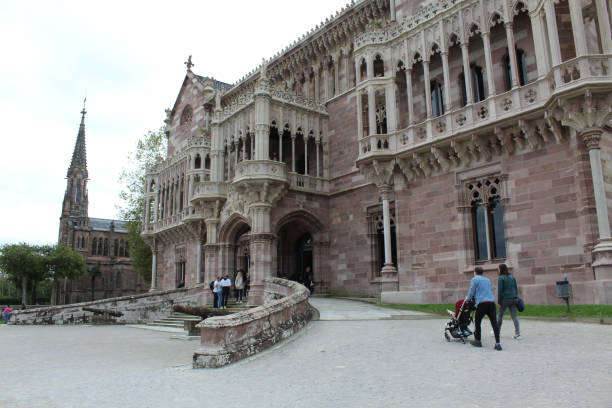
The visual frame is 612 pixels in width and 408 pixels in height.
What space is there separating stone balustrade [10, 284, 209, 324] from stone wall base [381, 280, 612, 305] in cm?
1280

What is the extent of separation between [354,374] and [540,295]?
1030 cm

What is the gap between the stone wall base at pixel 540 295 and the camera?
13578 mm

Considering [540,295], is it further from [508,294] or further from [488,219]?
[508,294]

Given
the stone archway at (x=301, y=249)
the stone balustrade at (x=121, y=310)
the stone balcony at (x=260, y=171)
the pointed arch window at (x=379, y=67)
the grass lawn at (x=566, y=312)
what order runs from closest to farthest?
1. the grass lawn at (x=566, y=312)
2. the pointed arch window at (x=379, y=67)
3. the stone balcony at (x=260, y=171)
4. the stone archway at (x=301, y=249)
5. the stone balustrade at (x=121, y=310)

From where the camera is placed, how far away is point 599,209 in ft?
46.2

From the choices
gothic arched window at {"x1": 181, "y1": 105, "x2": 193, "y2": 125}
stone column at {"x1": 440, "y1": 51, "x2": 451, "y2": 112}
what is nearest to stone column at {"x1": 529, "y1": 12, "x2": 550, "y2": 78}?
stone column at {"x1": 440, "y1": 51, "x2": 451, "y2": 112}

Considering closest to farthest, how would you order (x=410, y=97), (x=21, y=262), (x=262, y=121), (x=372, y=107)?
(x=410, y=97) < (x=372, y=107) < (x=262, y=121) < (x=21, y=262)

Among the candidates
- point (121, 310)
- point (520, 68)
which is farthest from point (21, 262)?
point (520, 68)

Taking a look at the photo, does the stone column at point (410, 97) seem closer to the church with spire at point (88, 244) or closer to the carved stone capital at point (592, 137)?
the carved stone capital at point (592, 137)

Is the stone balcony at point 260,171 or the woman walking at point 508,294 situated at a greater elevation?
the stone balcony at point 260,171

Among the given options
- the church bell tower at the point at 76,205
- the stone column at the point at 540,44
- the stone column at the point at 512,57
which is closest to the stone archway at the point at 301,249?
the stone column at the point at 512,57

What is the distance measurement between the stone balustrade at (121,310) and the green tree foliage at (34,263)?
36362mm

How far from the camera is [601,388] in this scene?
20.4ft

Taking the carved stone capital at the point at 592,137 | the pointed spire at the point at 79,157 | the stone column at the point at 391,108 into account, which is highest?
the pointed spire at the point at 79,157
